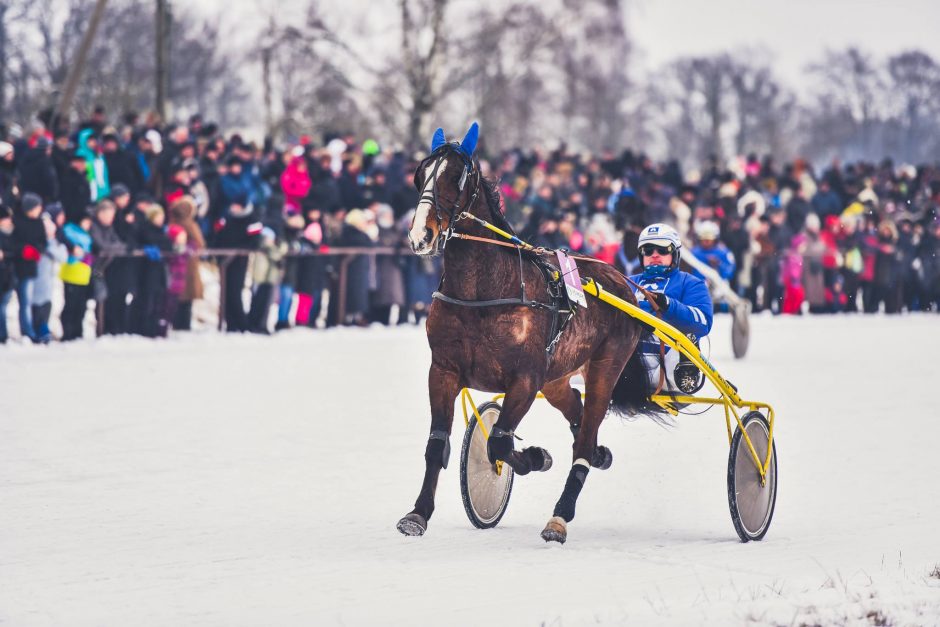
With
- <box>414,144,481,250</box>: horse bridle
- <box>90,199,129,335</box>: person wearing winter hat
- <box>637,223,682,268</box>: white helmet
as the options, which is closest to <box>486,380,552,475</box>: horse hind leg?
<box>414,144,481,250</box>: horse bridle

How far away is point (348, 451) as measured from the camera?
10.3m

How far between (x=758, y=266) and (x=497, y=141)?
978 inches

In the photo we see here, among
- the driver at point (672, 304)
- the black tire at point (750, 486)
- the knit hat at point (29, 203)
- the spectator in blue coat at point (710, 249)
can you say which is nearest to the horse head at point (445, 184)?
the driver at point (672, 304)

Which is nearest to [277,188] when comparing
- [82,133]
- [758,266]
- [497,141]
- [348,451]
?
[82,133]

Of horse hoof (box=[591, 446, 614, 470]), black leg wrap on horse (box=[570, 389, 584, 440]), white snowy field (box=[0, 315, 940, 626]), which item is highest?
black leg wrap on horse (box=[570, 389, 584, 440])

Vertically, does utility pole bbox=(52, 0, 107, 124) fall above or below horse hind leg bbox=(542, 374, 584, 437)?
above

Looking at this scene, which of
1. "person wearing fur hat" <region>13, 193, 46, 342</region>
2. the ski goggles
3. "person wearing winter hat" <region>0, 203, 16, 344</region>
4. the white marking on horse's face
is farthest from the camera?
"person wearing fur hat" <region>13, 193, 46, 342</region>

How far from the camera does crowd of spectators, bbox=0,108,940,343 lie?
16062 mm

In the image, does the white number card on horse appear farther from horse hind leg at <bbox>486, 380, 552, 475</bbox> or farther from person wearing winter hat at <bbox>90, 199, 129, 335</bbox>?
person wearing winter hat at <bbox>90, 199, 129, 335</bbox>

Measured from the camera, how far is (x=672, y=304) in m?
8.29

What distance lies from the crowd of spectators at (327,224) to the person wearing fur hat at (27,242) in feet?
0.05

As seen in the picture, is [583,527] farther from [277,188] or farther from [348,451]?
[277,188]

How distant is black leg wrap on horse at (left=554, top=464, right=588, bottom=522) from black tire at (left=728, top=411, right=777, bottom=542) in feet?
2.45

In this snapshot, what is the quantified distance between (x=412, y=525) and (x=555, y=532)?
69cm
